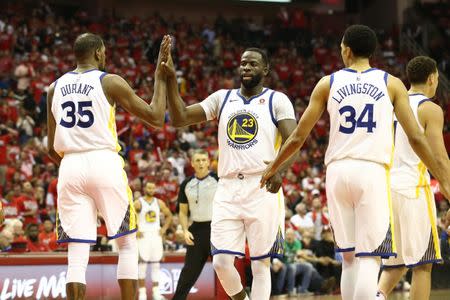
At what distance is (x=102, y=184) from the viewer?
266 inches

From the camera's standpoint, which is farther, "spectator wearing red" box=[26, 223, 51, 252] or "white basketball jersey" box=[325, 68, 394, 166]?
"spectator wearing red" box=[26, 223, 51, 252]

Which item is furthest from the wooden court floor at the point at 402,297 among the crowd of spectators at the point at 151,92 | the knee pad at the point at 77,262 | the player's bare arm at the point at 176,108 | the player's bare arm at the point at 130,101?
the knee pad at the point at 77,262

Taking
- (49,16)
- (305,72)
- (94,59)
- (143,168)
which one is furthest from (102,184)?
(305,72)

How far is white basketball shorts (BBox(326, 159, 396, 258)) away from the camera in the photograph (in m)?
6.14

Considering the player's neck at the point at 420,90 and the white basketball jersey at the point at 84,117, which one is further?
the player's neck at the point at 420,90

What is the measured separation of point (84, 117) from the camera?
270 inches

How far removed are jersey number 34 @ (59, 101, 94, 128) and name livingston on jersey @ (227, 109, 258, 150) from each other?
4.48 ft

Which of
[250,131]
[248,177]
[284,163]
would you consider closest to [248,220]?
[248,177]

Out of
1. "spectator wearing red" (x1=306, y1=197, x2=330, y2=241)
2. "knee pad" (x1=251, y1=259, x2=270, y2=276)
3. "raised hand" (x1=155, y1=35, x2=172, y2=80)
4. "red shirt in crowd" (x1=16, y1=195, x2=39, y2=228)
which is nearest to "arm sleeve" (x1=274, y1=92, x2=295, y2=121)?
"raised hand" (x1=155, y1=35, x2=172, y2=80)

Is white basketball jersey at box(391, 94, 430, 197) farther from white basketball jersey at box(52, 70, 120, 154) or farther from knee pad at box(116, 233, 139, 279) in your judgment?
white basketball jersey at box(52, 70, 120, 154)

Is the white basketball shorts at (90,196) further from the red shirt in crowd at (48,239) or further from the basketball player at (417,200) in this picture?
the red shirt in crowd at (48,239)

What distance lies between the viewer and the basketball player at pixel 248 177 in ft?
24.0

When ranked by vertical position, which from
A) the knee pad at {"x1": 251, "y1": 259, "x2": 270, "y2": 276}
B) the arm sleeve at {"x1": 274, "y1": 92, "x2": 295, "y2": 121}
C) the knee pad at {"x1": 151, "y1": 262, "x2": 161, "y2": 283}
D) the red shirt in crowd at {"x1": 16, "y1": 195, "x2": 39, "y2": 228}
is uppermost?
the arm sleeve at {"x1": 274, "y1": 92, "x2": 295, "y2": 121}

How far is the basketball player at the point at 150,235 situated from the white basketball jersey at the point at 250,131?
241 inches
